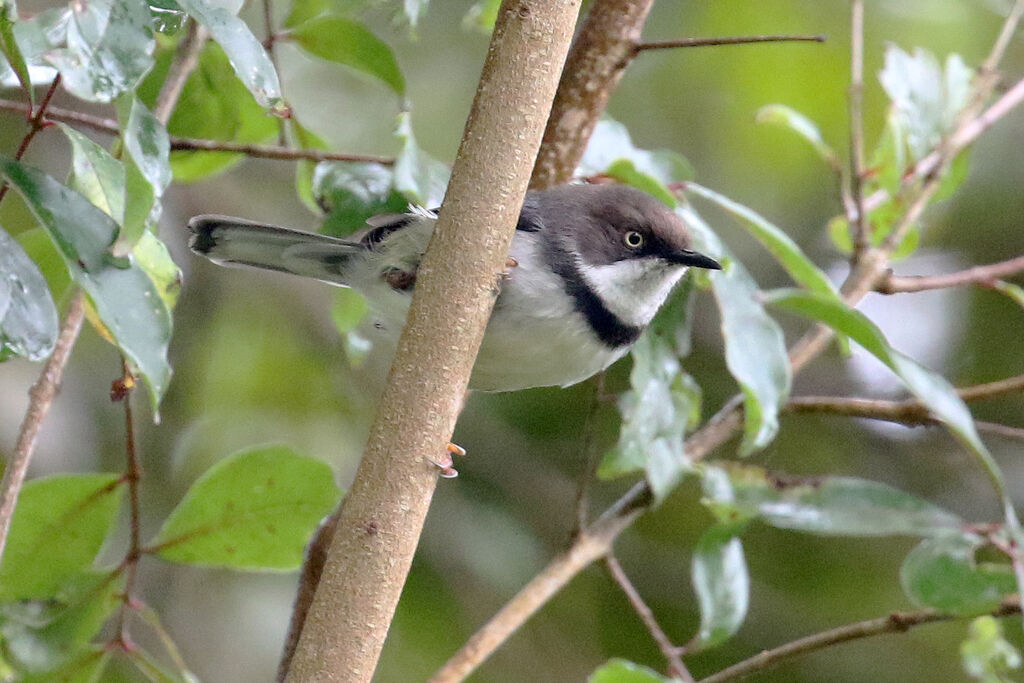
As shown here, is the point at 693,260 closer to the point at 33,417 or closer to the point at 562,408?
the point at 33,417

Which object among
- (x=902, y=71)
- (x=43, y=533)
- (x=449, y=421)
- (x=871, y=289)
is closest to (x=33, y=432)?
(x=43, y=533)

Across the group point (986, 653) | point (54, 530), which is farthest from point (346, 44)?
point (986, 653)

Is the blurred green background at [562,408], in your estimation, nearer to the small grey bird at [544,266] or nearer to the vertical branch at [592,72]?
the small grey bird at [544,266]

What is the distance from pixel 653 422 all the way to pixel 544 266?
57cm

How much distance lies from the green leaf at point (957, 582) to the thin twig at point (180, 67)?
2386 millimetres

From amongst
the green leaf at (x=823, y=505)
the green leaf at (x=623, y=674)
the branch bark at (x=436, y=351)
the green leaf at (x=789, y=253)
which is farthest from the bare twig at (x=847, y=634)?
the branch bark at (x=436, y=351)

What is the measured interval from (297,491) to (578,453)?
9.95ft

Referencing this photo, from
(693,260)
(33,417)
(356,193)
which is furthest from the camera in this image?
(356,193)

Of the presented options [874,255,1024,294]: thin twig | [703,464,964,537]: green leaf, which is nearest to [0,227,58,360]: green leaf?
[703,464,964,537]: green leaf

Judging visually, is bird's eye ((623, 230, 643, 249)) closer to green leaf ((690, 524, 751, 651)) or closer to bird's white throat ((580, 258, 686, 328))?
bird's white throat ((580, 258, 686, 328))

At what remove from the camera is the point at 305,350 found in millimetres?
6043

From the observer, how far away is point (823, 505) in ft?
11.2

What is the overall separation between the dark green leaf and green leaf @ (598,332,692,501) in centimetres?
142

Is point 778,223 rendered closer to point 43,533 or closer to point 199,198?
point 199,198
